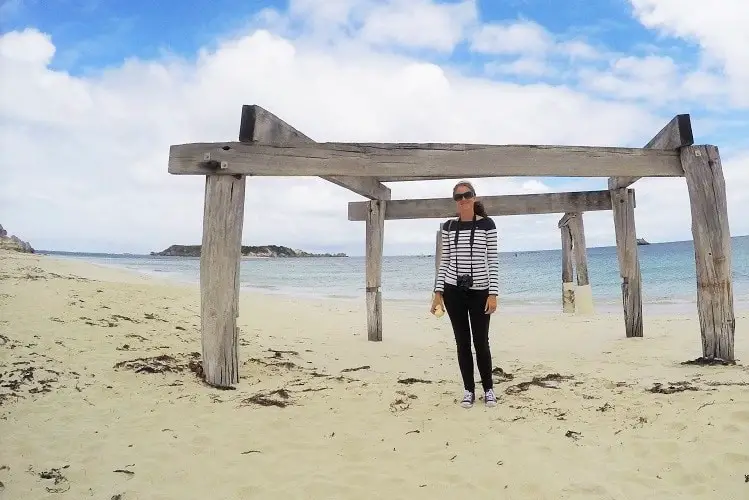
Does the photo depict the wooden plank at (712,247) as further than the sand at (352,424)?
Yes

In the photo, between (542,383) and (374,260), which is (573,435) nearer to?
(542,383)

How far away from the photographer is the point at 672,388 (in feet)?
14.7

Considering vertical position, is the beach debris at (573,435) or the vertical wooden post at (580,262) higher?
the vertical wooden post at (580,262)

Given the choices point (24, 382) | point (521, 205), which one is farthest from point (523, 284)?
point (24, 382)

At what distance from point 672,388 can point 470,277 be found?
81.8 inches

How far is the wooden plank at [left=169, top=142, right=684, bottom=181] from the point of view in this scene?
16.4 feet

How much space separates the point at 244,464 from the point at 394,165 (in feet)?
10.5

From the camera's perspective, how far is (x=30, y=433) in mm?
3719

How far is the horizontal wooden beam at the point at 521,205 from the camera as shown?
29.0 feet

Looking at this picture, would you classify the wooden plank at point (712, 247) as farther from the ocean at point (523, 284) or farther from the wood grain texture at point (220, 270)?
the ocean at point (523, 284)

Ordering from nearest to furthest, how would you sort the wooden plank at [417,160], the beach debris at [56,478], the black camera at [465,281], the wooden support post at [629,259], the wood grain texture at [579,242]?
1. the beach debris at [56,478]
2. the black camera at [465,281]
3. the wooden plank at [417,160]
4. the wooden support post at [629,259]
5. the wood grain texture at [579,242]

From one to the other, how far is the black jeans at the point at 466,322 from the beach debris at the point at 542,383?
0.62 meters

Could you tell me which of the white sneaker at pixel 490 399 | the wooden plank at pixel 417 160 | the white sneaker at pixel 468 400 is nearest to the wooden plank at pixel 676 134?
the wooden plank at pixel 417 160

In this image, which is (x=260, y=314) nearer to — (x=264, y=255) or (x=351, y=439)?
(x=351, y=439)
